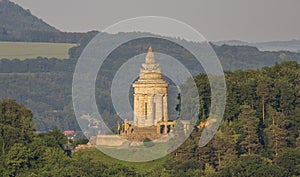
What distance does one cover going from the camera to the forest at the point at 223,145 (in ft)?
253

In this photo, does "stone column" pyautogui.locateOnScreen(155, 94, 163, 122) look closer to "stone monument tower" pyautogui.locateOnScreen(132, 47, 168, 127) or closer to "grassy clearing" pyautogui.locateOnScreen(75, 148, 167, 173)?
"stone monument tower" pyautogui.locateOnScreen(132, 47, 168, 127)

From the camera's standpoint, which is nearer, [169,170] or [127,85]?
[169,170]

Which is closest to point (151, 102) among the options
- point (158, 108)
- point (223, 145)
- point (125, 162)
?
point (158, 108)

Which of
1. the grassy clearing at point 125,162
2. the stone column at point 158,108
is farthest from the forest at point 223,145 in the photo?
the stone column at point 158,108

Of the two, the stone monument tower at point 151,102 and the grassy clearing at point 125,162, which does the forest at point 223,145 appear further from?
the stone monument tower at point 151,102

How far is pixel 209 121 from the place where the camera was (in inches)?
3366

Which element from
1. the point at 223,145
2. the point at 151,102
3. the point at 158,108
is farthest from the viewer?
the point at 158,108

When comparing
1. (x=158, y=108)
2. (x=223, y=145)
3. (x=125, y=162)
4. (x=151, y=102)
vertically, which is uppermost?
(x=151, y=102)

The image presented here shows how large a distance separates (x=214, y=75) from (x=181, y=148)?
35.7 ft

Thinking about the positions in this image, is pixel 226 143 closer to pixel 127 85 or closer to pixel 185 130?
pixel 185 130

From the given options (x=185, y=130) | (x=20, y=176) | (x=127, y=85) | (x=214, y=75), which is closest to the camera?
(x=20, y=176)

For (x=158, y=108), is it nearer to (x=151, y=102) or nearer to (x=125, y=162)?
(x=151, y=102)

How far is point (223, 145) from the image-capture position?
81375mm

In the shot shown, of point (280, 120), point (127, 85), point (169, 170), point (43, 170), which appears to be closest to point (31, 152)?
point (43, 170)
